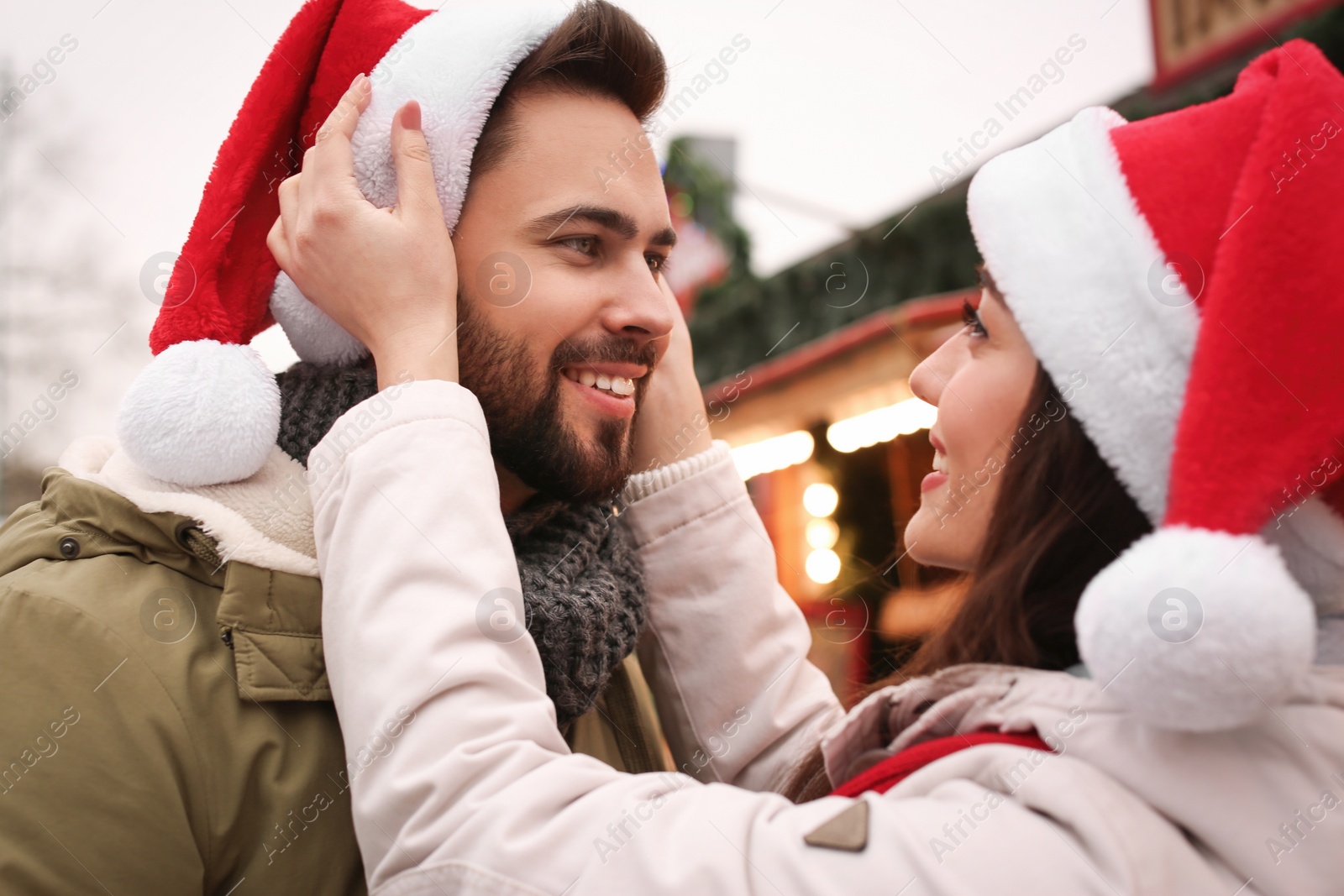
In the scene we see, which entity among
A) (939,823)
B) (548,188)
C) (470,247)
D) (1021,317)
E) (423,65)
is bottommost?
(939,823)

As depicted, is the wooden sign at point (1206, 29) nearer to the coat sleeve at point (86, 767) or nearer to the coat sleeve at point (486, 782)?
the coat sleeve at point (486, 782)

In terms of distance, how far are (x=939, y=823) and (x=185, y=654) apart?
0.95 meters

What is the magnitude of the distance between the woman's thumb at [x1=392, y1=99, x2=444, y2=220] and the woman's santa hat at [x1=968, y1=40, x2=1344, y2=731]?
894 mm

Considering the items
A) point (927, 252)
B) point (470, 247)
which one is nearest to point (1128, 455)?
point (470, 247)

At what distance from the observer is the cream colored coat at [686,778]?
3.00 feet

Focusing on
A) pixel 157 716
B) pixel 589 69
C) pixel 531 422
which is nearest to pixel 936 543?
pixel 531 422

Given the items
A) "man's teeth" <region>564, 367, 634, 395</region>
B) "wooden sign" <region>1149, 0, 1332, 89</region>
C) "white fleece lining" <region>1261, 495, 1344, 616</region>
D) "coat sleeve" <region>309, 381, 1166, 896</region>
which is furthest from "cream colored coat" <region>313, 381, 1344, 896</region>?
"wooden sign" <region>1149, 0, 1332, 89</region>

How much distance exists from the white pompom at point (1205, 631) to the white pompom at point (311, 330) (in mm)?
1245

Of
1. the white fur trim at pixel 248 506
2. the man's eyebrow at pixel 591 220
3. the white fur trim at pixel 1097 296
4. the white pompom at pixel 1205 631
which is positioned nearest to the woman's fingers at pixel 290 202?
the white fur trim at pixel 248 506

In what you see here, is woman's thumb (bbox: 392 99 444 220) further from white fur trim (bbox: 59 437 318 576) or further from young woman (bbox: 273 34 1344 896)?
white fur trim (bbox: 59 437 318 576)

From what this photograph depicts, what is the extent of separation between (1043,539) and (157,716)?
1097 mm

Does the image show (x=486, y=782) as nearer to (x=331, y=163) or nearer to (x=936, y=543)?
(x=936, y=543)

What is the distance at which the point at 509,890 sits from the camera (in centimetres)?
99

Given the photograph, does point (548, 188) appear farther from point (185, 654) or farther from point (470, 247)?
point (185, 654)
